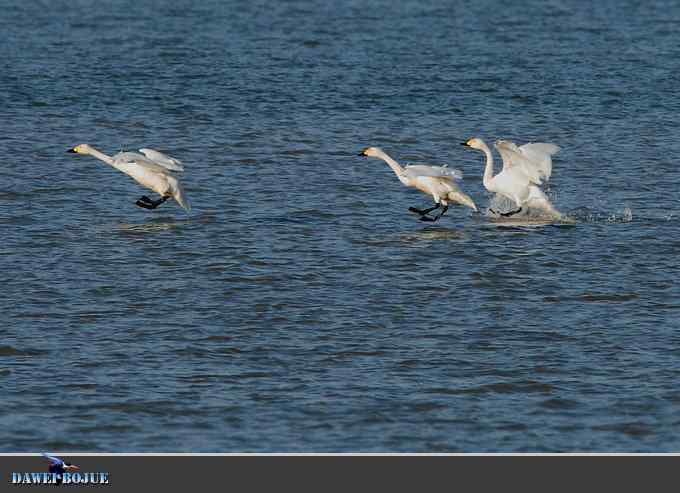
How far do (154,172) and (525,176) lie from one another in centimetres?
520

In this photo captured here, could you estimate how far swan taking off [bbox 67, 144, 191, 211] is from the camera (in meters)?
22.3

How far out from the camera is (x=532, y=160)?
74.6 ft

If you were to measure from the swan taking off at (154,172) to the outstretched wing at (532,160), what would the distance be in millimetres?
4495

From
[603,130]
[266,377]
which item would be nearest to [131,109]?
[603,130]

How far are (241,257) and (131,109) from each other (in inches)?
503

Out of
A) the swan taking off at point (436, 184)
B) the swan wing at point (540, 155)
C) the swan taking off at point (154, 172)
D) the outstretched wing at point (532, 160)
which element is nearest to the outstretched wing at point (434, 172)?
the swan taking off at point (436, 184)

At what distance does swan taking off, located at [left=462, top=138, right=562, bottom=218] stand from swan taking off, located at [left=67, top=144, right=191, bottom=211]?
14.2 feet

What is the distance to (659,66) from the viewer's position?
38625mm

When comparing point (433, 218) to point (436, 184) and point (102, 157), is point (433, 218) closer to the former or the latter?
point (436, 184)

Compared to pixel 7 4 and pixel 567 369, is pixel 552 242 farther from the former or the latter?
pixel 7 4

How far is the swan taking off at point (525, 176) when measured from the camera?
2273cm
